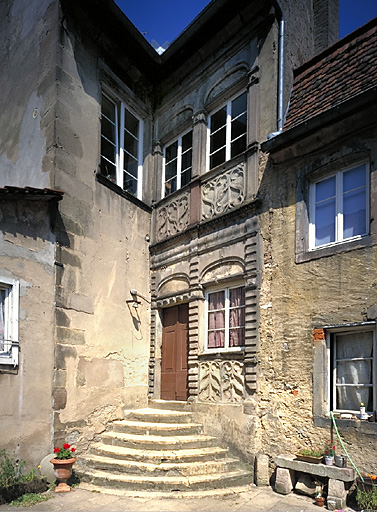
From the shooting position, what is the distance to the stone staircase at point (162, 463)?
6.74m

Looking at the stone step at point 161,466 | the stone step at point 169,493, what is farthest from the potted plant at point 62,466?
the stone step at point 161,466

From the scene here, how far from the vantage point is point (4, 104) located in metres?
10.5

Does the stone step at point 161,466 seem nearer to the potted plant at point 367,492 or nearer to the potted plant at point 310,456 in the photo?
the potted plant at point 310,456

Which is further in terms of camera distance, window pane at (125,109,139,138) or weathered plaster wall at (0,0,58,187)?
window pane at (125,109,139,138)

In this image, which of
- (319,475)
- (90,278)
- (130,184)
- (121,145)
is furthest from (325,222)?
(121,145)

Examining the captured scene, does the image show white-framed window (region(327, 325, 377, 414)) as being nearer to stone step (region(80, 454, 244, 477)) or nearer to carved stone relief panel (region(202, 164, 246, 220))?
stone step (region(80, 454, 244, 477))

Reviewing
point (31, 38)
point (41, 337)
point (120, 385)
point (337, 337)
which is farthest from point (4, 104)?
point (337, 337)

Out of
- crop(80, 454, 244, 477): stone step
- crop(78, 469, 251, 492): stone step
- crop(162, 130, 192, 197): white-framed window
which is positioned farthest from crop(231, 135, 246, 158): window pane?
crop(78, 469, 251, 492): stone step

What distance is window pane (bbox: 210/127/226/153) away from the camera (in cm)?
963

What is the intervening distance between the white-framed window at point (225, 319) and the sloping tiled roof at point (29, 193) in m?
3.51

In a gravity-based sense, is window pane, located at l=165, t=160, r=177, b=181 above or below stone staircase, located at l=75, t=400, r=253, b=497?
above

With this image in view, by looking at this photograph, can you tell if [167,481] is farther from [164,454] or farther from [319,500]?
[319,500]

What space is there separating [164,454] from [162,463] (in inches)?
5.8

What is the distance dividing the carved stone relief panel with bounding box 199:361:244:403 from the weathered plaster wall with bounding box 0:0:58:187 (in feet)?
15.0
